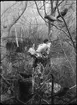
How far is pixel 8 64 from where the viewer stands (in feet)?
9.49

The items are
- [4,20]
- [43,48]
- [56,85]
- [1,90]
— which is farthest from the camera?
[4,20]

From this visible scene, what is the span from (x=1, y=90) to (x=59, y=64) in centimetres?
127

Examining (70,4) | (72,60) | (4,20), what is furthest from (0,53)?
(70,4)

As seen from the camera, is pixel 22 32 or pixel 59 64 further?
pixel 22 32

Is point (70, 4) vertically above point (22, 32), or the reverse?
point (70, 4)

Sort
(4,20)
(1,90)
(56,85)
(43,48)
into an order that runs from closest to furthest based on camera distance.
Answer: (43,48) < (56,85) < (1,90) < (4,20)

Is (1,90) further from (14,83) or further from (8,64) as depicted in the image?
(8,64)

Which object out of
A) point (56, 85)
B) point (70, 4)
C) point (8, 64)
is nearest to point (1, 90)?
point (8, 64)

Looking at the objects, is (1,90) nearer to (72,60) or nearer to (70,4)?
(72,60)

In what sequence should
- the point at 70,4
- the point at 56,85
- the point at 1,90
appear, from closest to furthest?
the point at 70,4 → the point at 56,85 → the point at 1,90

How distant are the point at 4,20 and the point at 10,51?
68cm

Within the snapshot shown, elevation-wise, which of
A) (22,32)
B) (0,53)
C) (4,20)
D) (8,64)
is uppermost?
(4,20)

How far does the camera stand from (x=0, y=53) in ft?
9.84

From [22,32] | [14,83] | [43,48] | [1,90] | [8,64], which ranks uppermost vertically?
[22,32]
